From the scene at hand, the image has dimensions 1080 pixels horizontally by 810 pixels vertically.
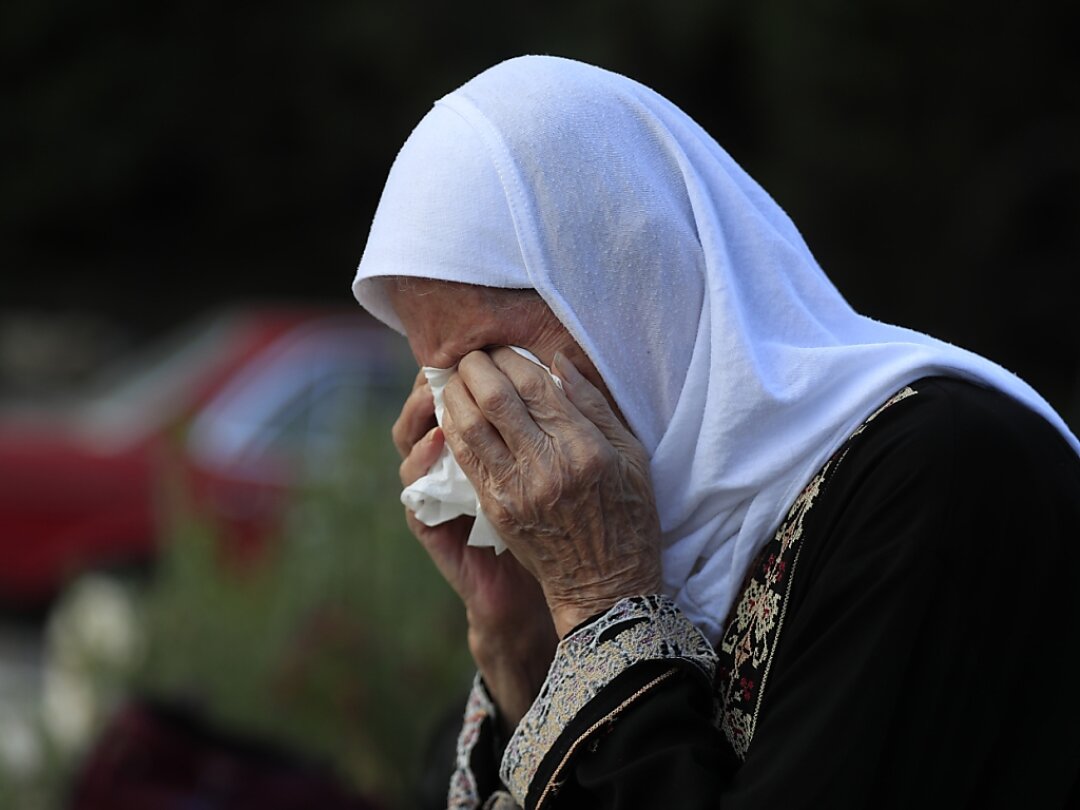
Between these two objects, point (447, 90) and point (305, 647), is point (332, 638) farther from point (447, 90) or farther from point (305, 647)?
point (447, 90)

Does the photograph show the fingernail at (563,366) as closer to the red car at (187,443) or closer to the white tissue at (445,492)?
the white tissue at (445,492)

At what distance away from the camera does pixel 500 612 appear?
6.06 feet

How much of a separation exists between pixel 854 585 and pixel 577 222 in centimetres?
55

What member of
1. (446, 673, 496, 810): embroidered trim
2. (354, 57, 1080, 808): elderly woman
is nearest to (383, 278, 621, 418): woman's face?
(354, 57, 1080, 808): elderly woman

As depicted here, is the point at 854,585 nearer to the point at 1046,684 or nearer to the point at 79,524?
the point at 1046,684

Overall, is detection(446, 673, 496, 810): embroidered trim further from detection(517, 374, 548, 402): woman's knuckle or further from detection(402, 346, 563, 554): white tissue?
detection(517, 374, 548, 402): woman's knuckle

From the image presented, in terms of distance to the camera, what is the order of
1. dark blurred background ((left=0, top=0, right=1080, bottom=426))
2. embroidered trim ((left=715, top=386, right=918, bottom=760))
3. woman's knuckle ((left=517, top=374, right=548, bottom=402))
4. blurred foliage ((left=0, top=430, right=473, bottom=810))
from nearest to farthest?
embroidered trim ((left=715, top=386, right=918, bottom=760)) → woman's knuckle ((left=517, top=374, right=548, bottom=402)) → blurred foliage ((left=0, top=430, right=473, bottom=810)) → dark blurred background ((left=0, top=0, right=1080, bottom=426))

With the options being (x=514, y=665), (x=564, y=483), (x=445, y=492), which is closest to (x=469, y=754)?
(x=514, y=665)

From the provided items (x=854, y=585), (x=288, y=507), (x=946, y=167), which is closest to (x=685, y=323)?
(x=854, y=585)

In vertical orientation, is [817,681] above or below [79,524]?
above

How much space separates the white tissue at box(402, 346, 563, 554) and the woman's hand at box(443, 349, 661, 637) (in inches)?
2.9

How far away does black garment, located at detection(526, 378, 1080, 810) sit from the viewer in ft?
4.18

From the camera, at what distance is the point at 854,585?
4.30ft

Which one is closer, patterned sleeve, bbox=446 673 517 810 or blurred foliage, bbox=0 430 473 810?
patterned sleeve, bbox=446 673 517 810
